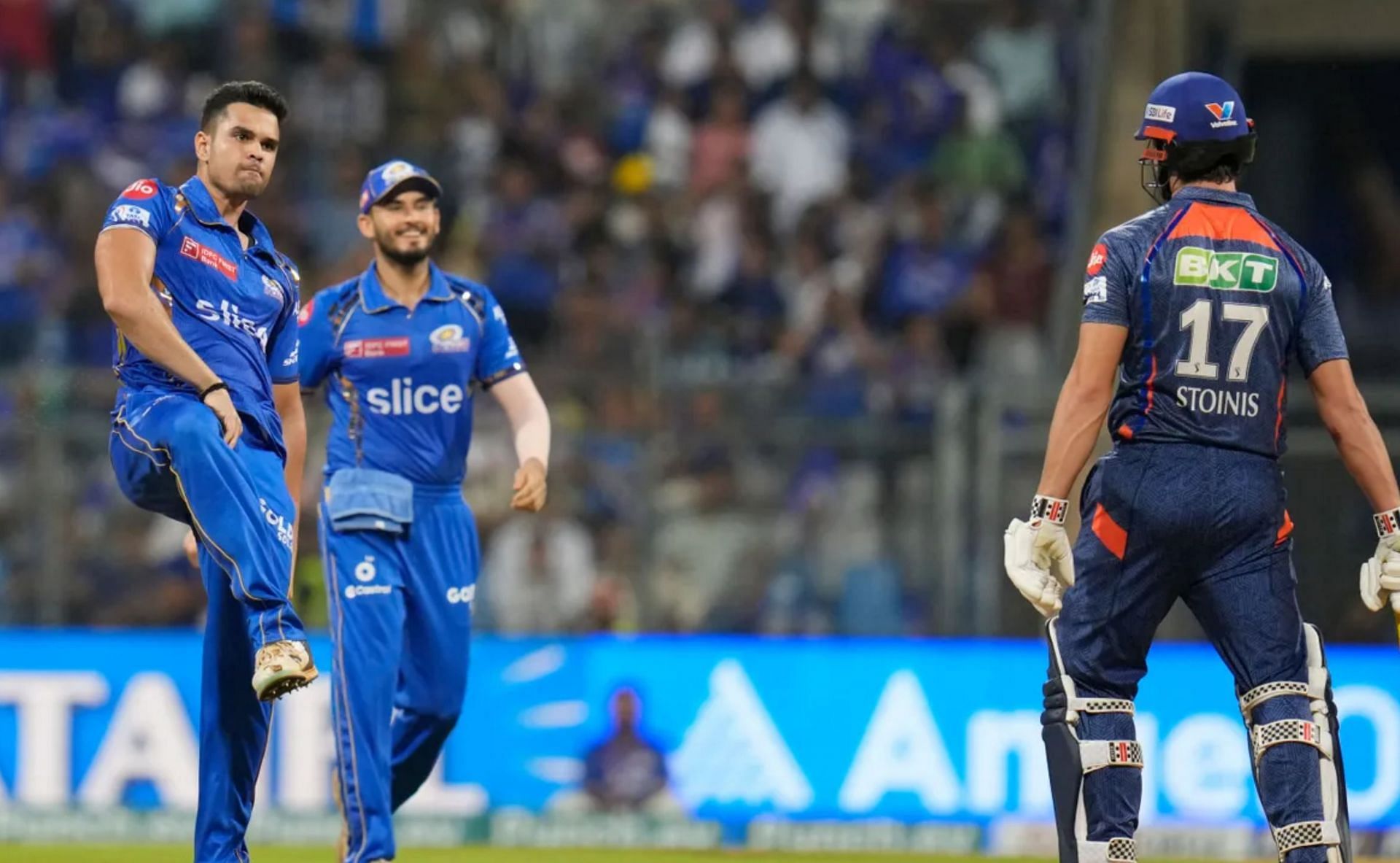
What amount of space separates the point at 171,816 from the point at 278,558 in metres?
6.42

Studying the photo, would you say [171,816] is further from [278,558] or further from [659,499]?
[278,558]

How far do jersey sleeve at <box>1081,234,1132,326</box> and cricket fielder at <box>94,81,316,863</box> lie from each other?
265 cm

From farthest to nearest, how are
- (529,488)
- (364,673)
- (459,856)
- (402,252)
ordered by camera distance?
(459,856), (402,252), (529,488), (364,673)

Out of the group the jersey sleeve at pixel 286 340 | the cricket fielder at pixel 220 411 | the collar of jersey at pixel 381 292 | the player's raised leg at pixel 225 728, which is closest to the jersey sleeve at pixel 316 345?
the collar of jersey at pixel 381 292

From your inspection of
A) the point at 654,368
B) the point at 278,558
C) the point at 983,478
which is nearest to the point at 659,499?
the point at 654,368

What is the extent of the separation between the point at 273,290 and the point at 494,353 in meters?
1.81

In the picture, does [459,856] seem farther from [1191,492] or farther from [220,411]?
[1191,492]

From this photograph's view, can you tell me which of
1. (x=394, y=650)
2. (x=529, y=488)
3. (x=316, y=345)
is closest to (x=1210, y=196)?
(x=529, y=488)

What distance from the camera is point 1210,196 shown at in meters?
6.92

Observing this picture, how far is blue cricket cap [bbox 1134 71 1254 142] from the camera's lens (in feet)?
22.7

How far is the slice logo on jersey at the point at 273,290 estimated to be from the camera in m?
7.51

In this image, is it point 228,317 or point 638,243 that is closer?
point 228,317

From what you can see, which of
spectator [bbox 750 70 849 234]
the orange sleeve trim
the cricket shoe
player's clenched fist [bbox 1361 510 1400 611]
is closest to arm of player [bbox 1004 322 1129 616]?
the orange sleeve trim

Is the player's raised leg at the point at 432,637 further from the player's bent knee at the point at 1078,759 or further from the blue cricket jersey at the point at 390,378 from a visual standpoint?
the player's bent knee at the point at 1078,759
